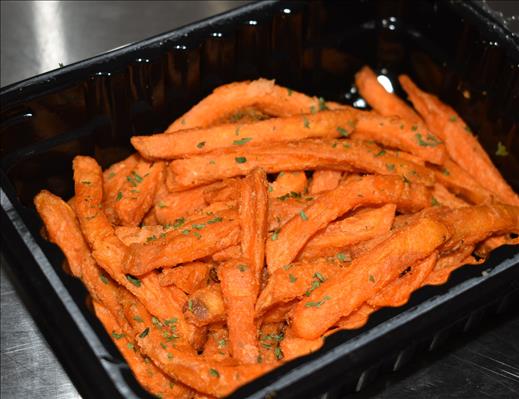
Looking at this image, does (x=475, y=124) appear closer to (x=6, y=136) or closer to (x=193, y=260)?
(x=193, y=260)

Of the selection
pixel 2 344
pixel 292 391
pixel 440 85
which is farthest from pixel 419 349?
pixel 2 344

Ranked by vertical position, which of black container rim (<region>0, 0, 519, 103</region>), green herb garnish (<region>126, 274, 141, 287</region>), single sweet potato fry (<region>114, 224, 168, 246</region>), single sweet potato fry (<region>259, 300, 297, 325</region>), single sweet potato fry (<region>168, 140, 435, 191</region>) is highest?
black container rim (<region>0, 0, 519, 103</region>)

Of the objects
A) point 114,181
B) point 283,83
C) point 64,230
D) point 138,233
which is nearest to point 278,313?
point 138,233

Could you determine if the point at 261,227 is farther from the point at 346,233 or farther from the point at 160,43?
the point at 160,43

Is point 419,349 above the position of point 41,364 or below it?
above

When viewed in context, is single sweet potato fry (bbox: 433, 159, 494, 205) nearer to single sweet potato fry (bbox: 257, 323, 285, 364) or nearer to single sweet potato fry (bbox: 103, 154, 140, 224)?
single sweet potato fry (bbox: 257, 323, 285, 364)

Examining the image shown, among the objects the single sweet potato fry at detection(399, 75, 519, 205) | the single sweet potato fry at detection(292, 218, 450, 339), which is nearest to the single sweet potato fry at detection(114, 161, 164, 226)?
the single sweet potato fry at detection(292, 218, 450, 339)
